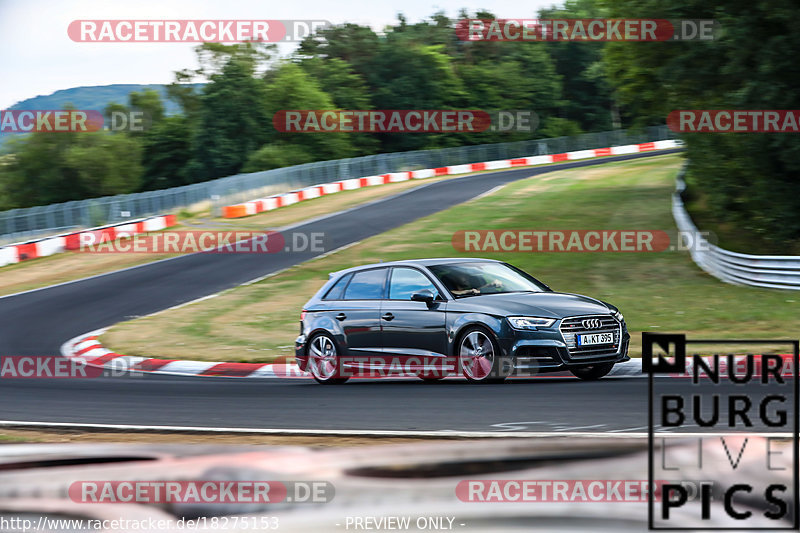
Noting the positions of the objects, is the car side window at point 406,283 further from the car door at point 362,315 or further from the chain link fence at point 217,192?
the chain link fence at point 217,192

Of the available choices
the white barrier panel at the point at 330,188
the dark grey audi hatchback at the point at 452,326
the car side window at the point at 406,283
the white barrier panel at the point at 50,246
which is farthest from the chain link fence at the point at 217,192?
the car side window at the point at 406,283

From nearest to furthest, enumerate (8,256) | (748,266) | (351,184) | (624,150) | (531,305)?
(531,305) → (748,266) → (8,256) → (351,184) → (624,150)

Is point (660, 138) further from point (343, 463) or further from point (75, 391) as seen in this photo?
point (343, 463)

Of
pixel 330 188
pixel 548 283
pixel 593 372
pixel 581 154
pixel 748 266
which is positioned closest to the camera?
pixel 593 372

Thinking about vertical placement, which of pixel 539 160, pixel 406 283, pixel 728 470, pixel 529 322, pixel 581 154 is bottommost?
pixel 529 322

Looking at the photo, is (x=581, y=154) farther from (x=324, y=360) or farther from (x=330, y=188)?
(x=324, y=360)

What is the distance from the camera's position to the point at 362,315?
11586mm

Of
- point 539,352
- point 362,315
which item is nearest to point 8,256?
point 362,315

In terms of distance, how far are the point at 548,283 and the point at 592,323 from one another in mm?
9364

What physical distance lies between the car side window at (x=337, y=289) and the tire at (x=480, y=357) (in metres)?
2.06

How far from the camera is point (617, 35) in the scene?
1133 inches

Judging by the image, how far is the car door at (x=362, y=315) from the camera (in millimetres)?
11445

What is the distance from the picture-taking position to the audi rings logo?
10.4 metres

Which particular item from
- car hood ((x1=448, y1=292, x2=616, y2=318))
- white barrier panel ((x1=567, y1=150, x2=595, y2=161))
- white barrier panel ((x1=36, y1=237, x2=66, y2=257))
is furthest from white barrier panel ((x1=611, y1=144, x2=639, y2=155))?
car hood ((x1=448, y1=292, x2=616, y2=318))
